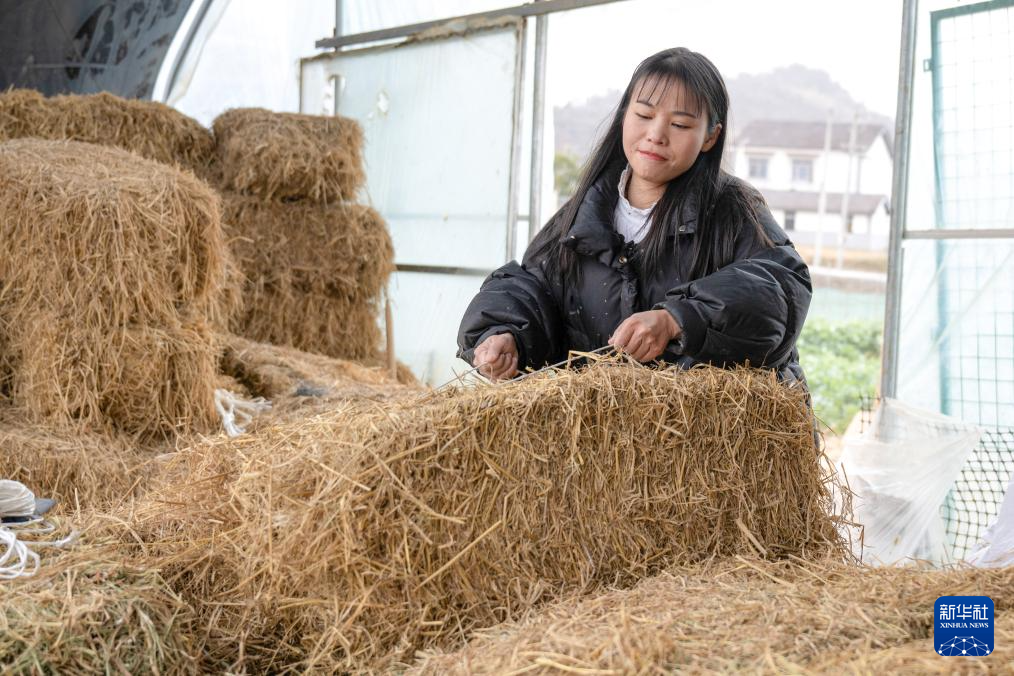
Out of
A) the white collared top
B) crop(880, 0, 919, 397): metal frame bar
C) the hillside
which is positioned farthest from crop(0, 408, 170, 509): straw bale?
the hillside

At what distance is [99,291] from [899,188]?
3.33 metres

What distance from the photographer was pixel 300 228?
6133 mm

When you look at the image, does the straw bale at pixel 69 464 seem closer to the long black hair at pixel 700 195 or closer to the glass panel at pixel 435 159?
the long black hair at pixel 700 195

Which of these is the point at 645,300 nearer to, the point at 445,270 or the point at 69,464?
the point at 69,464

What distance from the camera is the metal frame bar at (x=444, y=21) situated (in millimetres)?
5766

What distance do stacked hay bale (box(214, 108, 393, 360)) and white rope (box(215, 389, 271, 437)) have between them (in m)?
1.70

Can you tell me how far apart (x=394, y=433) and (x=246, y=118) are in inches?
190

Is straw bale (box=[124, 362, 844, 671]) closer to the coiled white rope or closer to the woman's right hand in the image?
the coiled white rope

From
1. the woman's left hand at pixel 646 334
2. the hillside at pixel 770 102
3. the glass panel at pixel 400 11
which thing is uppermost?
the hillside at pixel 770 102

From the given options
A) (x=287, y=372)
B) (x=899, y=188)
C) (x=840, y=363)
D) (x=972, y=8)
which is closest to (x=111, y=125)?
(x=287, y=372)

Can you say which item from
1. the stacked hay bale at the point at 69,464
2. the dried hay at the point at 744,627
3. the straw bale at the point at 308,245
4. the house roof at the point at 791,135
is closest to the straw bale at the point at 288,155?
the straw bale at the point at 308,245

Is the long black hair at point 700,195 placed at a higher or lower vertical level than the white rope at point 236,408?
higher

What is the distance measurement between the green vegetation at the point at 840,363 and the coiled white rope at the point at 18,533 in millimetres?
12324

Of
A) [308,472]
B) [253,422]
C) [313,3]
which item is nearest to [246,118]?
[313,3]
